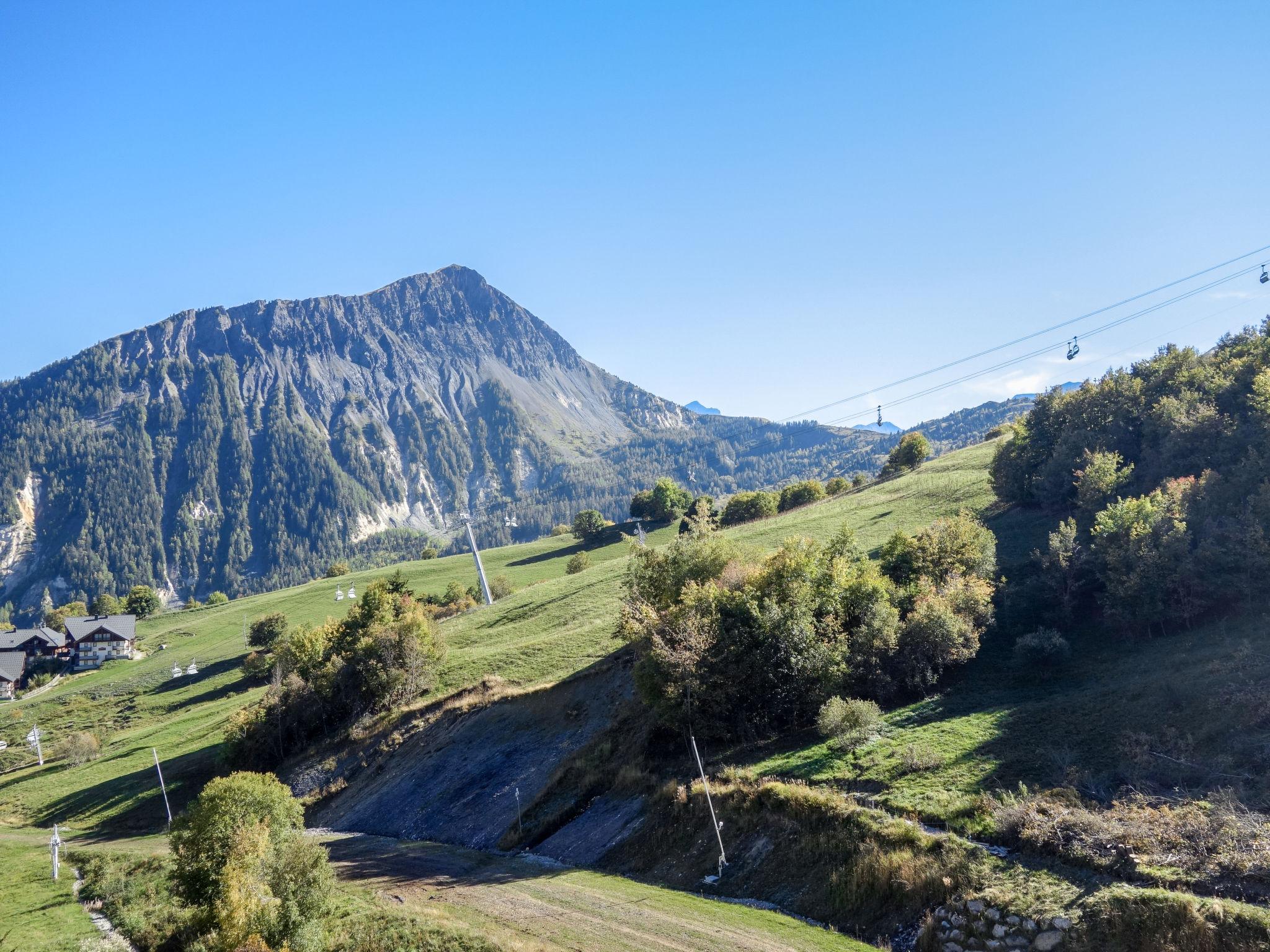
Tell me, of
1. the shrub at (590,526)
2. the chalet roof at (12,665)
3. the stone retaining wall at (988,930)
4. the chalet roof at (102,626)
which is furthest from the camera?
the shrub at (590,526)

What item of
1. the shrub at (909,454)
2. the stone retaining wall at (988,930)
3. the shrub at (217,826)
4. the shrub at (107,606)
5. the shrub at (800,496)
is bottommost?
the stone retaining wall at (988,930)

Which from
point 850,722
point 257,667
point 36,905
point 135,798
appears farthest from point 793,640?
point 257,667

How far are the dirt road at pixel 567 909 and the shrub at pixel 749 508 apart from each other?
8801 centimetres

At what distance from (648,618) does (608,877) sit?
1494 centimetres

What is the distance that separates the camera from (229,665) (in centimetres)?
10444

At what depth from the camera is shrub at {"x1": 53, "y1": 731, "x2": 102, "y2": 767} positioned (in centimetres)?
7775

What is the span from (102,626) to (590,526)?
9194 cm

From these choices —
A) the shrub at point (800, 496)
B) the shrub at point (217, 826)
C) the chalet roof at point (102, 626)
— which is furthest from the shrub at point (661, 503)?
the shrub at point (217, 826)

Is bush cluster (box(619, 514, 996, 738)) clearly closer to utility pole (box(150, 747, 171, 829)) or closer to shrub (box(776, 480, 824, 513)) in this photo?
utility pole (box(150, 747, 171, 829))

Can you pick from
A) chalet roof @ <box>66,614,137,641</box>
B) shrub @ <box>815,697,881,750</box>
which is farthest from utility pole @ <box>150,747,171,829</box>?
chalet roof @ <box>66,614,137,641</box>

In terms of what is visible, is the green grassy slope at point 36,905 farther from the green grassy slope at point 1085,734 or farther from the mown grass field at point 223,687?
the green grassy slope at point 1085,734

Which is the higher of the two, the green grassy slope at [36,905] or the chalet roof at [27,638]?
the chalet roof at [27,638]

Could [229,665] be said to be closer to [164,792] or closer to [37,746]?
[37,746]

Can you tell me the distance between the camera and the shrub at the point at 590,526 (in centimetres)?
15238
